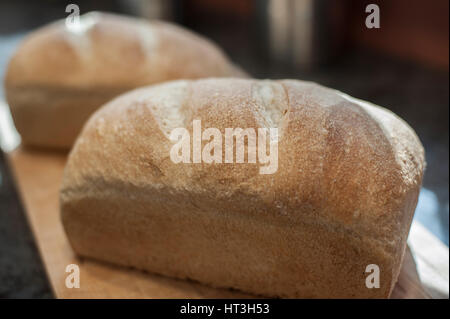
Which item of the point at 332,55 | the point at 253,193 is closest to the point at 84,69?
the point at 253,193

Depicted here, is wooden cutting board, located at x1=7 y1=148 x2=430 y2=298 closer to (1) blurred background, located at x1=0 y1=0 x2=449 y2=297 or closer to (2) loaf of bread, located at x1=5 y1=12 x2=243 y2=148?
(1) blurred background, located at x1=0 y1=0 x2=449 y2=297

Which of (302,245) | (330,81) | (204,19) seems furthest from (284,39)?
(302,245)

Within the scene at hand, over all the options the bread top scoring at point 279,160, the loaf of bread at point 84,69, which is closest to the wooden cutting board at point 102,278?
the bread top scoring at point 279,160

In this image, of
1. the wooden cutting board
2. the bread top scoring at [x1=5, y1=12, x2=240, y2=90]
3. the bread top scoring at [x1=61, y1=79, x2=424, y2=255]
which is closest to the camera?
the bread top scoring at [x1=61, y1=79, x2=424, y2=255]

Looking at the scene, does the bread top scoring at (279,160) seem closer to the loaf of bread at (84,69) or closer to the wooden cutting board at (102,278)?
the wooden cutting board at (102,278)

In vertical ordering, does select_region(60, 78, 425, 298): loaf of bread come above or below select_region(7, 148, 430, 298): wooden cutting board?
above

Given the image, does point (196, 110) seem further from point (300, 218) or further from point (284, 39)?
point (284, 39)

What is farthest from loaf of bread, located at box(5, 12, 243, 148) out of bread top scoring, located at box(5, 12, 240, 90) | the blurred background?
the blurred background
